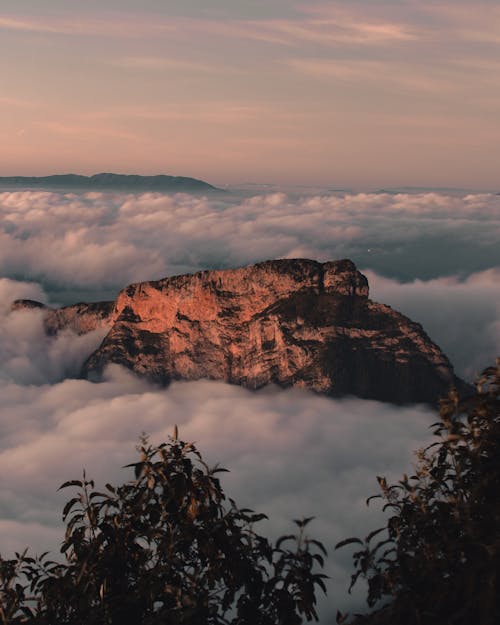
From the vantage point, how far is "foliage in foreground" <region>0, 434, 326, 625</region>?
1609 centimetres

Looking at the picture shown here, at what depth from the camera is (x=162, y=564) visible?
54.0ft

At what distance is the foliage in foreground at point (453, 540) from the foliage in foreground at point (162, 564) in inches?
71.7

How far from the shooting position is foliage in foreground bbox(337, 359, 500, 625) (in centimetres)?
1401

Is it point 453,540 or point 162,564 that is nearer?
point 453,540

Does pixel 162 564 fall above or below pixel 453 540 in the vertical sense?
below

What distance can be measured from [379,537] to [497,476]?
185 metres

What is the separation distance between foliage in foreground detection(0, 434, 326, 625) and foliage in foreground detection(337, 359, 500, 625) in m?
1.82

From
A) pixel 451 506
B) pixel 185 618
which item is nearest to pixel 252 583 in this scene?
pixel 185 618

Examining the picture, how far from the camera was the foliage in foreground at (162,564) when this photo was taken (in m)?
16.1

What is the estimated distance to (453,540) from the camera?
15125 millimetres

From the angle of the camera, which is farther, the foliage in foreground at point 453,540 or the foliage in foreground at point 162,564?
the foliage in foreground at point 162,564

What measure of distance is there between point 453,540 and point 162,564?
663cm

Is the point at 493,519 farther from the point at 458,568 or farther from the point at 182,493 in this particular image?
the point at 182,493

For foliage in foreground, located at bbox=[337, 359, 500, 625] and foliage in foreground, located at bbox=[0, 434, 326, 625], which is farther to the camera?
foliage in foreground, located at bbox=[0, 434, 326, 625]
